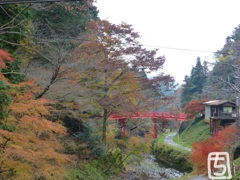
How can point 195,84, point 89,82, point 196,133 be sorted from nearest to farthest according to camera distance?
point 89,82 < point 196,133 < point 195,84

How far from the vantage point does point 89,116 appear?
15.6 meters

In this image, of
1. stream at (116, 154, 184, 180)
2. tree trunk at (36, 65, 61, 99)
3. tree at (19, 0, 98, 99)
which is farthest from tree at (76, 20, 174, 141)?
stream at (116, 154, 184, 180)

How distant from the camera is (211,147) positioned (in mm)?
11781

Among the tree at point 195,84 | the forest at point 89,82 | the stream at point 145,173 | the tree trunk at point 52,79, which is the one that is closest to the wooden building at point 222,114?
the stream at point 145,173

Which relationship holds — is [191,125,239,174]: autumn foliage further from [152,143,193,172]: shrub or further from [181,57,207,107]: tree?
[181,57,207,107]: tree

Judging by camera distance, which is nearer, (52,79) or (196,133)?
(52,79)

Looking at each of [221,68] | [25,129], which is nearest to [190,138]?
[221,68]

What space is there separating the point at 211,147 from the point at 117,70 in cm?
625

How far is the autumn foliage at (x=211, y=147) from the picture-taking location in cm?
1143

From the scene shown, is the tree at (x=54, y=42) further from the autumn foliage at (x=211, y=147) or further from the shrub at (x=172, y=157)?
the shrub at (x=172, y=157)

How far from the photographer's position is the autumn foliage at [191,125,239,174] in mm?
11430

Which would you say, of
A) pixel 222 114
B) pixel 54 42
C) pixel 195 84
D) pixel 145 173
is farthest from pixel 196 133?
pixel 54 42

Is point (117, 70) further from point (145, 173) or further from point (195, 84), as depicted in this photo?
point (195, 84)

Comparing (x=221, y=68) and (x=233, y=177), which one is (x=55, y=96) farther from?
(x=221, y=68)
